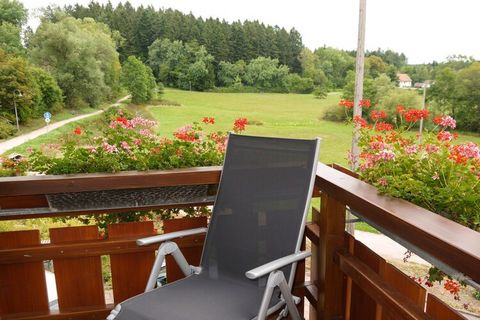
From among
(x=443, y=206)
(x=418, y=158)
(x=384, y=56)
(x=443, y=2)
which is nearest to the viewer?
(x=443, y=206)

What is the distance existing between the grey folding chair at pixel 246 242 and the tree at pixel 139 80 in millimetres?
9527

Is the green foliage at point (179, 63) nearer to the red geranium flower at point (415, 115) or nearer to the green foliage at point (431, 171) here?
the red geranium flower at point (415, 115)

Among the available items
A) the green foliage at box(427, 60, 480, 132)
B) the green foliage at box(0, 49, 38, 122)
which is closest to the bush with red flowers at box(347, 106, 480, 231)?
the green foliage at box(427, 60, 480, 132)

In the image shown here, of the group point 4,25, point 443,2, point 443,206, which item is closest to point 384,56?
point 443,2

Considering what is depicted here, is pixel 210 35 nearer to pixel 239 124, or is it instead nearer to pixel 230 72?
pixel 230 72

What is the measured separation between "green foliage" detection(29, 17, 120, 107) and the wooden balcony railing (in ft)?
48.8

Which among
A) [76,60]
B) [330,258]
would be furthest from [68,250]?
[76,60]

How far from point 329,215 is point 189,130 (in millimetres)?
894

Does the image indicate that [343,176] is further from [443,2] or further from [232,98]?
[232,98]

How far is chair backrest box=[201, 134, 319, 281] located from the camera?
1.42 m

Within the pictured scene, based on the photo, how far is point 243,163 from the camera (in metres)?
1.60

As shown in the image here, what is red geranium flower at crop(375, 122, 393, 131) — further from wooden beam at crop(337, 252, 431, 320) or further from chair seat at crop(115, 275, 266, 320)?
chair seat at crop(115, 275, 266, 320)

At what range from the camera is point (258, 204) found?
1.52 meters

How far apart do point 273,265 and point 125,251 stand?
2.45ft
